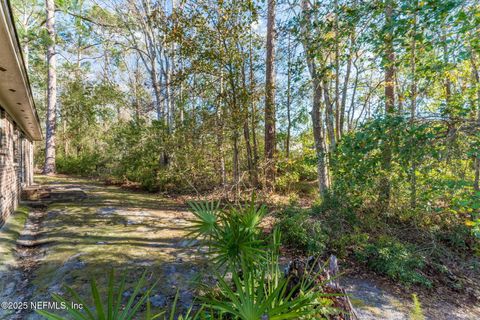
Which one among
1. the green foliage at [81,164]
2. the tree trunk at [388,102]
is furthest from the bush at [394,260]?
the green foliage at [81,164]

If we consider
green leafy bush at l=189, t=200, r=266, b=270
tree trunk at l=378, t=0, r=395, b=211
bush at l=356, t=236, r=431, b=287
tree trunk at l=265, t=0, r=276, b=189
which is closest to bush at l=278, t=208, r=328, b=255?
bush at l=356, t=236, r=431, b=287

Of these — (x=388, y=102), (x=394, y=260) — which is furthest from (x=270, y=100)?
(x=394, y=260)

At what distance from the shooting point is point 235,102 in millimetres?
7391

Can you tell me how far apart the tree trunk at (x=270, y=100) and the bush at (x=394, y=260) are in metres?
3.73

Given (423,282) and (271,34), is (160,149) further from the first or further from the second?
(423,282)

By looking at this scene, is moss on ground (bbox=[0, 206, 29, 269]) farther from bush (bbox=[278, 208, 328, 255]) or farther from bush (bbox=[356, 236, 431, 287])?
bush (bbox=[356, 236, 431, 287])

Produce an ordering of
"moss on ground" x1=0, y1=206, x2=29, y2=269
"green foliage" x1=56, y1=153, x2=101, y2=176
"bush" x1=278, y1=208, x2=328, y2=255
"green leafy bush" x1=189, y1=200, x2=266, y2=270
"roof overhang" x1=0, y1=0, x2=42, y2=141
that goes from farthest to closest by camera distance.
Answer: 1. "green foliage" x1=56, y1=153, x2=101, y2=176
2. "bush" x1=278, y1=208, x2=328, y2=255
3. "moss on ground" x1=0, y1=206, x2=29, y2=269
4. "green leafy bush" x1=189, y1=200, x2=266, y2=270
5. "roof overhang" x1=0, y1=0, x2=42, y2=141

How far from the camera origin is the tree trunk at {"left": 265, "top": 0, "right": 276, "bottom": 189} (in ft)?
25.3

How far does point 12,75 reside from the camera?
3.36 metres

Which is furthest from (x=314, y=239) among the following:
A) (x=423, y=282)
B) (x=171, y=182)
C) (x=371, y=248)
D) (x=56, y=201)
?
(x=56, y=201)

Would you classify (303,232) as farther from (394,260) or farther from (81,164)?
(81,164)

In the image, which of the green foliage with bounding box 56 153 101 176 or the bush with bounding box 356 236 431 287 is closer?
the bush with bounding box 356 236 431 287

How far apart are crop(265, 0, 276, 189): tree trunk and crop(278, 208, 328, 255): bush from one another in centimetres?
274

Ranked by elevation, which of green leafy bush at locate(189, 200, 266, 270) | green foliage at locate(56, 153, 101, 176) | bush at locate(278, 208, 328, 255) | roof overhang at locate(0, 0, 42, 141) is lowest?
bush at locate(278, 208, 328, 255)
